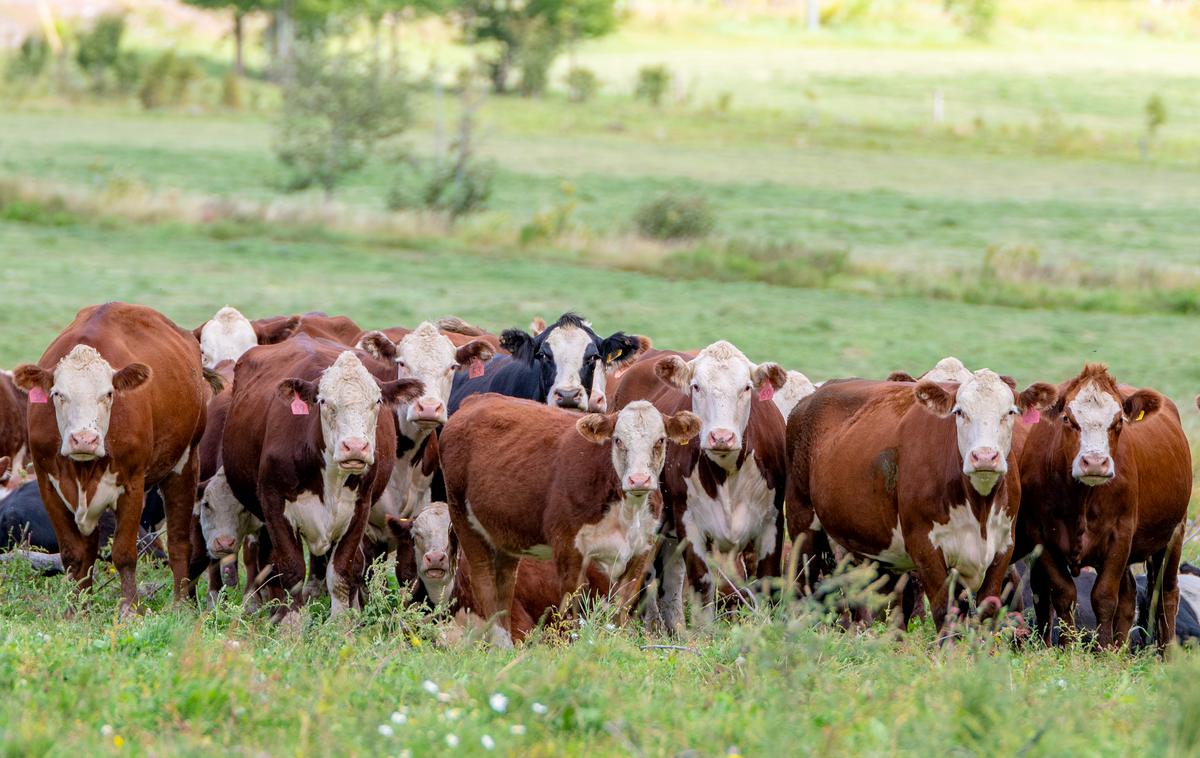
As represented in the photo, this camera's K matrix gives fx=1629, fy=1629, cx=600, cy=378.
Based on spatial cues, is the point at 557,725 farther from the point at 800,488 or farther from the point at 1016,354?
the point at 1016,354

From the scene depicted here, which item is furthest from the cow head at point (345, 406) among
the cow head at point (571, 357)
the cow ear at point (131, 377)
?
the cow head at point (571, 357)

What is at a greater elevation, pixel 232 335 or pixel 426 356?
pixel 426 356

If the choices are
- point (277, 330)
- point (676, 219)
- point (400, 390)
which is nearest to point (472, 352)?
point (400, 390)

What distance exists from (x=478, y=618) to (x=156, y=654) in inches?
113

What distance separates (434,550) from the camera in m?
9.70

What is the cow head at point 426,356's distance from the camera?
34.4ft

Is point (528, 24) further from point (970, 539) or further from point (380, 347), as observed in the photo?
point (970, 539)

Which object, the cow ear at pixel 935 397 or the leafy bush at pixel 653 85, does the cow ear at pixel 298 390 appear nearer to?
the cow ear at pixel 935 397

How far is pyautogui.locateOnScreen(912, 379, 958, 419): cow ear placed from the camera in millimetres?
8773

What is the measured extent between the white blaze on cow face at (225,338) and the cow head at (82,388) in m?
3.31

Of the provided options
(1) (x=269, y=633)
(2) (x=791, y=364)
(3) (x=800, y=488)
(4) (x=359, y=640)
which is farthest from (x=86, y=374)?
(2) (x=791, y=364)

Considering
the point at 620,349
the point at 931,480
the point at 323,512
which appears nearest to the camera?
the point at 931,480

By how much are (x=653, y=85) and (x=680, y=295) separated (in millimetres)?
42197

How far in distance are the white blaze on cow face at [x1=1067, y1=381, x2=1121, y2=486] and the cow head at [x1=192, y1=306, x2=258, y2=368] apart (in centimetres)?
652
